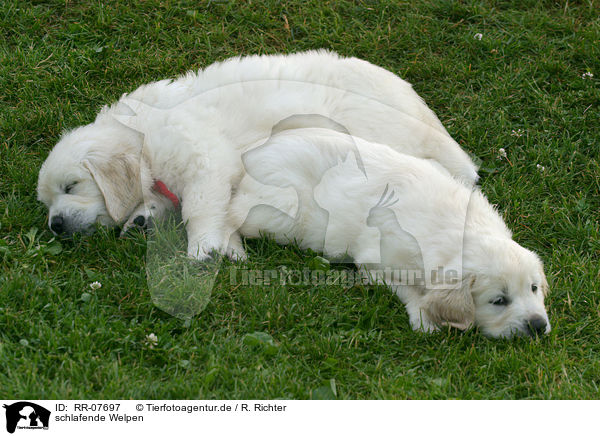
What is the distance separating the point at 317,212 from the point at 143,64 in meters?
2.48

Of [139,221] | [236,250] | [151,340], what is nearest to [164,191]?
[139,221]

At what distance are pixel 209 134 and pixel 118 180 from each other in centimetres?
69

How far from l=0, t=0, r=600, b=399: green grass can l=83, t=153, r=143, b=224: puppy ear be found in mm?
181

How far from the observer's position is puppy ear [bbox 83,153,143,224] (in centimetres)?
461

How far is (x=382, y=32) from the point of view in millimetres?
6543

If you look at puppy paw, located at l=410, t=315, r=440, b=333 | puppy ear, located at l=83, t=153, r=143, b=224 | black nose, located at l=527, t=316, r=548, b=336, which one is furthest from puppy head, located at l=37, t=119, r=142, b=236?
black nose, located at l=527, t=316, r=548, b=336

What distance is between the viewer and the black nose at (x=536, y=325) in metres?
3.91

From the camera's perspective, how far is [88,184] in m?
4.64

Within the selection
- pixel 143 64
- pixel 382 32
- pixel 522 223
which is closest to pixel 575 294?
pixel 522 223

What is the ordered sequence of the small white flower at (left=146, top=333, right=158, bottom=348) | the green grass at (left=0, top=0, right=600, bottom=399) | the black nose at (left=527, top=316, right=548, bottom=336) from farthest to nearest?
the black nose at (left=527, top=316, right=548, bottom=336)
the small white flower at (left=146, top=333, right=158, bottom=348)
the green grass at (left=0, top=0, right=600, bottom=399)

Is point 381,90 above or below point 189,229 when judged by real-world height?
above
